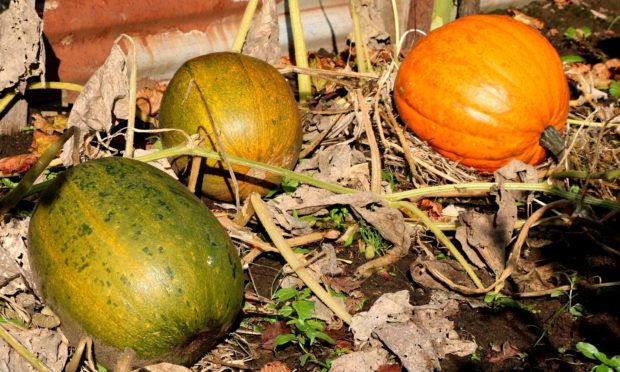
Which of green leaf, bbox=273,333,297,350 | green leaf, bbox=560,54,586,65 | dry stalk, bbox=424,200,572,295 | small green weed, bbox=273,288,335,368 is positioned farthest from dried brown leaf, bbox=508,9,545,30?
green leaf, bbox=273,333,297,350

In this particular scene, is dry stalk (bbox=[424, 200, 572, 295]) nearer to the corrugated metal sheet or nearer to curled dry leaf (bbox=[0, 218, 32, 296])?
curled dry leaf (bbox=[0, 218, 32, 296])

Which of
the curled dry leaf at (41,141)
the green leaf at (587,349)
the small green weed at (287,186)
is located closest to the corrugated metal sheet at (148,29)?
the curled dry leaf at (41,141)

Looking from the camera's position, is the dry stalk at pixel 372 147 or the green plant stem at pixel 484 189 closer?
the green plant stem at pixel 484 189

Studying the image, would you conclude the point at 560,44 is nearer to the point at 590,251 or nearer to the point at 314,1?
the point at 314,1

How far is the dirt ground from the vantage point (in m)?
3.40

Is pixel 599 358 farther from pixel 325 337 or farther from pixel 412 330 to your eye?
pixel 325 337

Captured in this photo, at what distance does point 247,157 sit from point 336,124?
2.85ft

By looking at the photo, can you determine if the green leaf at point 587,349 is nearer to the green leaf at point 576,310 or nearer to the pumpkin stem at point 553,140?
the green leaf at point 576,310

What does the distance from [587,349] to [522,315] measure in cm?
39

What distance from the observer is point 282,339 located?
343 cm

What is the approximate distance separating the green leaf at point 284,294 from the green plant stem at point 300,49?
1525 mm

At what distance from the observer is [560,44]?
6117 mm

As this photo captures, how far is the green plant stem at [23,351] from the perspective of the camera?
3.17 metres

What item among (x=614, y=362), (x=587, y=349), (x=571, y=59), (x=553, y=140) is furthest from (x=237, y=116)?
(x=571, y=59)
